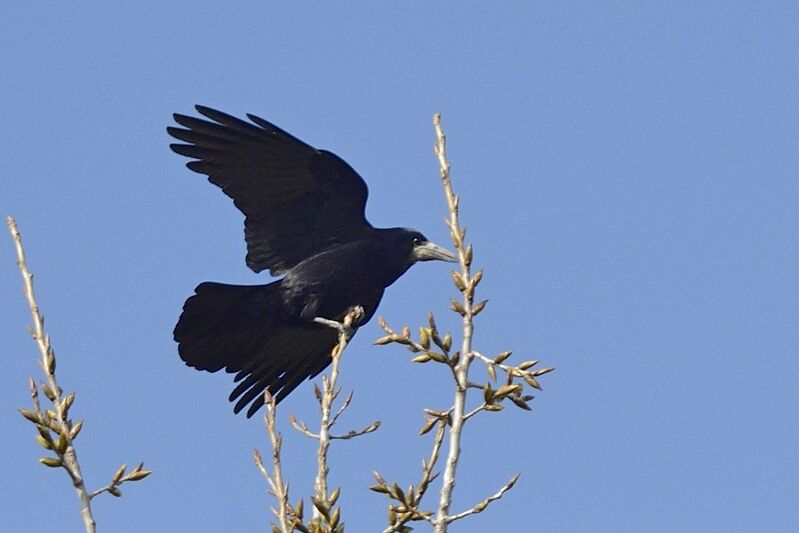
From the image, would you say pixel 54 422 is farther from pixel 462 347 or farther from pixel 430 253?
pixel 430 253

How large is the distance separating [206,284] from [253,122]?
1206 mm

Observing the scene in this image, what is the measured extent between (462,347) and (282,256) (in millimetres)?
6683

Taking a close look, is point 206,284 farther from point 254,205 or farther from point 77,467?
point 77,467

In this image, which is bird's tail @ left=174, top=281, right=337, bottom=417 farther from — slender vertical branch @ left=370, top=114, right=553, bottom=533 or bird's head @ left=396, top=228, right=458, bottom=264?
slender vertical branch @ left=370, top=114, right=553, bottom=533

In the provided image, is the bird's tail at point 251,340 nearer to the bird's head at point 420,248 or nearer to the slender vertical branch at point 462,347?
the bird's head at point 420,248

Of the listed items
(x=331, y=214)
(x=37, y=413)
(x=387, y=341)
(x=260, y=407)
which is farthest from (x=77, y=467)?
(x=331, y=214)

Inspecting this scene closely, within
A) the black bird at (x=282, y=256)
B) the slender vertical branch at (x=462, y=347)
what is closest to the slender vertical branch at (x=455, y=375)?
the slender vertical branch at (x=462, y=347)

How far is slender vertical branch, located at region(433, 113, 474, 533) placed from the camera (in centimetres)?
365

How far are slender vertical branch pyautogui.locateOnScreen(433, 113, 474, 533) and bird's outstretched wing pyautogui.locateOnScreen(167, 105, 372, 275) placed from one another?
603 cm

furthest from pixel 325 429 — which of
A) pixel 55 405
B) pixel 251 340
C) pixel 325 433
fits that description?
pixel 251 340

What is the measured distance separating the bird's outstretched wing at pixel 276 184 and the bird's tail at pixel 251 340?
0.40 metres

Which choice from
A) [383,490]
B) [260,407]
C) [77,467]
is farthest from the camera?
[260,407]

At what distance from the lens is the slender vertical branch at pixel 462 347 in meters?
3.65

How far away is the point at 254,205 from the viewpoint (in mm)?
10398
